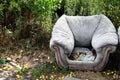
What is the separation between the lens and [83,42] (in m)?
6.55

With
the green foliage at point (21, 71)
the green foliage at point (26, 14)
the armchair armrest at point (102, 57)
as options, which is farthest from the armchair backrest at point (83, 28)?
the green foliage at point (21, 71)

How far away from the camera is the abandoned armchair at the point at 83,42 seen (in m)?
5.91

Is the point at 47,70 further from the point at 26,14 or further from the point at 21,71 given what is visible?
the point at 26,14

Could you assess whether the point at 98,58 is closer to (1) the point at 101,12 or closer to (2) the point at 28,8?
(1) the point at 101,12

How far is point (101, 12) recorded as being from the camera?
23.6 ft

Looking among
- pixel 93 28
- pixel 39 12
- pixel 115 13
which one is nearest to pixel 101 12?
pixel 115 13

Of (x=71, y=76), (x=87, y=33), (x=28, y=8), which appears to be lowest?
(x=71, y=76)

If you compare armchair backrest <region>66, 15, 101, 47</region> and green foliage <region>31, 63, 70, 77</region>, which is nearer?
green foliage <region>31, 63, 70, 77</region>

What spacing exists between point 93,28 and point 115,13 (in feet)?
2.85

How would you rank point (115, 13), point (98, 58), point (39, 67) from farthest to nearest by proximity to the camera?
1. point (115, 13)
2. point (39, 67)
3. point (98, 58)

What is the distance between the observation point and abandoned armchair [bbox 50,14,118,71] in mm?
5906

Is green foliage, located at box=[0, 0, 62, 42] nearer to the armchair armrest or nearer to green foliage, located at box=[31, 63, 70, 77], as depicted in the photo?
green foliage, located at box=[31, 63, 70, 77]

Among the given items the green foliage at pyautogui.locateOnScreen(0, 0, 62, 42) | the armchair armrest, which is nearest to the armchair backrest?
the armchair armrest

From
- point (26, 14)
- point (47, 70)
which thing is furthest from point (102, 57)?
point (26, 14)
